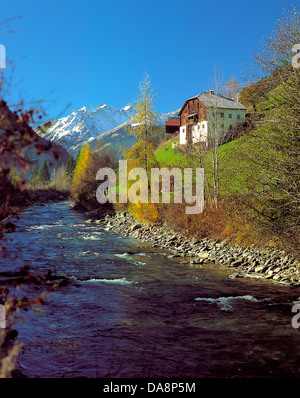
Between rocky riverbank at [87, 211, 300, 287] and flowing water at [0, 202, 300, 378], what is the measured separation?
97 centimetres

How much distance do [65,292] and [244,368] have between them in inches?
304

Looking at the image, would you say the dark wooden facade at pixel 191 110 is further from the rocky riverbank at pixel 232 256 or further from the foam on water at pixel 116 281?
the foam on water at pixel 116 281

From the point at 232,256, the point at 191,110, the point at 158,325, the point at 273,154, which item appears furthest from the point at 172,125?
the point at 158,325

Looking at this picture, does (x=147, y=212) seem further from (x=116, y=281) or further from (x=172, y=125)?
(x=172, y=125)

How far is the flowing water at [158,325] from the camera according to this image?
292 inches

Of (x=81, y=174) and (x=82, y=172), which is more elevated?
(x=82, y=172)

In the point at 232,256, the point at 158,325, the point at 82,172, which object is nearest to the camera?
the point at 158,325

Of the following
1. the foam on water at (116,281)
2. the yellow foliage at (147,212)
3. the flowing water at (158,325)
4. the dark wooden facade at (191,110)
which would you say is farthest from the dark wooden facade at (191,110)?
the foam on water at (116,281)

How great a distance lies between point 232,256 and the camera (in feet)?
60.3

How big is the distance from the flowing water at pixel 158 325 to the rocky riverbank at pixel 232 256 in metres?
0.97

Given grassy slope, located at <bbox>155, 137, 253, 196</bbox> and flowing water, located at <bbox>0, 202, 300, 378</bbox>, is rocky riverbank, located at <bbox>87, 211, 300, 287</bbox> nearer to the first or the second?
flowing water, located at <bbox>0, 202, 300, 378</bbox>

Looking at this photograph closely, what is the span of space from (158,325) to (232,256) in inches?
375

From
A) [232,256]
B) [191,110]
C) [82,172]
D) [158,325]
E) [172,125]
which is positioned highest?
[172,125]
